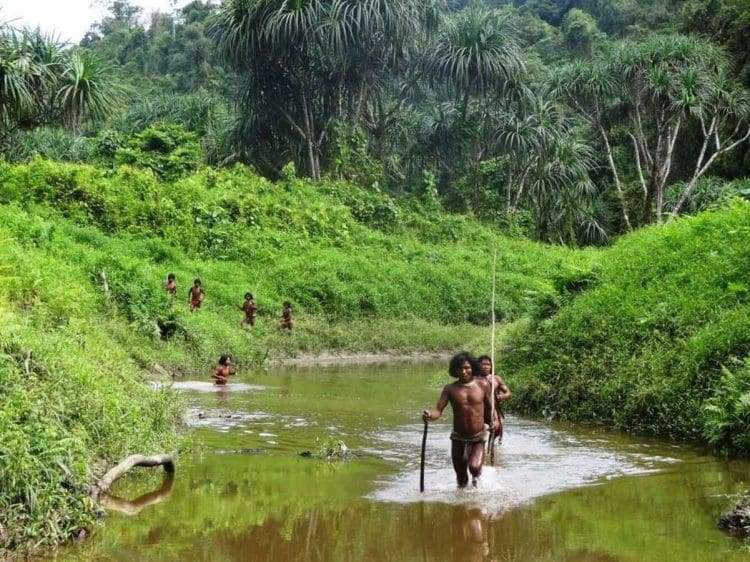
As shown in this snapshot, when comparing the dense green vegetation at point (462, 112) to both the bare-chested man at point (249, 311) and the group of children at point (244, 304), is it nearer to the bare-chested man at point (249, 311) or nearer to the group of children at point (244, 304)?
the group of children at point (244, 304)

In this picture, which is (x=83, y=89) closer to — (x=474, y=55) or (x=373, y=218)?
(x=373, y=218)

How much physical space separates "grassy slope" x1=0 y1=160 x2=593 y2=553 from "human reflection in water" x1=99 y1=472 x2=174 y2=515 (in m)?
0.37

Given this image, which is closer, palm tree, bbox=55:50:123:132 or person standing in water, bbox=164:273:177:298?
person standing in water, bbox=164:273:177:298

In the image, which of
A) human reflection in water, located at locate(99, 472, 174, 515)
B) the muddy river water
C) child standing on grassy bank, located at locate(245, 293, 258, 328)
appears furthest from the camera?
child standing on grassy bank, located at locate(245, 293, 258, 328)

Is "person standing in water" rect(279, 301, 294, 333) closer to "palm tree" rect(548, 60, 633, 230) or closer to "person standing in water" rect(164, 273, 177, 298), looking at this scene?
"person standing in water" rect(164, 273, 177, 298)

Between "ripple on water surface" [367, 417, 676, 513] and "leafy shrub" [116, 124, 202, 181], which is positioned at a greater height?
"leafy shrub" [116, 124, 202, 181]

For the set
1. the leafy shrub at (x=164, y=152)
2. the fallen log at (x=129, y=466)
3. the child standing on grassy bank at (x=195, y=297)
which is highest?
the leafy shrub at (x=164, y=152)

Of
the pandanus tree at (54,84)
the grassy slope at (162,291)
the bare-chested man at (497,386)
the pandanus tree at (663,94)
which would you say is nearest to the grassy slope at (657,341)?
the grassy slope at (162,291)

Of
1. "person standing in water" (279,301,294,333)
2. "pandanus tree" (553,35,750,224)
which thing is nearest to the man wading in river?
"person standing in water" (279,301,294,333)

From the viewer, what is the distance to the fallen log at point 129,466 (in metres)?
7.31

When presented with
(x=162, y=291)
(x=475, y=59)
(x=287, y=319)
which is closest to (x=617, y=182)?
(x=475, y=59)

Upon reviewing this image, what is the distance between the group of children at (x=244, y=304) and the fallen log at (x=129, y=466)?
461 inches

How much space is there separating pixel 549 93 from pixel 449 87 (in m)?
4.10

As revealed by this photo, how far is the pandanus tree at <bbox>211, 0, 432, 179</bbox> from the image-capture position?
3197 centimetres
